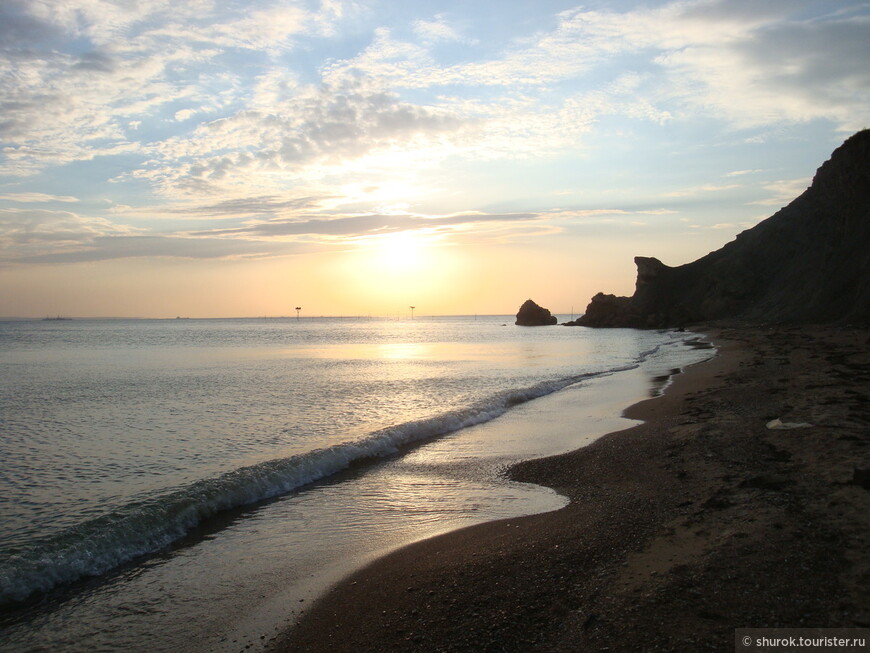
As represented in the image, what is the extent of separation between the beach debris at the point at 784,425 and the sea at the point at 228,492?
152 inches

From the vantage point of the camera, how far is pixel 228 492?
9891 mm

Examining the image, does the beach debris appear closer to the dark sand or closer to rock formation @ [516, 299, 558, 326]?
the dark sand

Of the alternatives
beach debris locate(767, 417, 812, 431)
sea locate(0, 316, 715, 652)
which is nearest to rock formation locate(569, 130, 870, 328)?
sea locate(0, 316, 715, 652)

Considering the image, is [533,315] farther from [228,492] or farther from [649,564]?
[649,564]

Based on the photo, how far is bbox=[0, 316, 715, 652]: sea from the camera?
6.11 meters

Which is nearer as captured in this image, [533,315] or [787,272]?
[787,272]

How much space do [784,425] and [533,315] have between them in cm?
13798

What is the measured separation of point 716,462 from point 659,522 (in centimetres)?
316

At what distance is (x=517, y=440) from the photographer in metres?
14.4

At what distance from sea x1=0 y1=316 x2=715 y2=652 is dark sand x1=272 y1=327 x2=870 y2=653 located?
2.63ft

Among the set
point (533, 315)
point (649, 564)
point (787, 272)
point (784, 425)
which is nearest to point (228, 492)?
point (649, 564)

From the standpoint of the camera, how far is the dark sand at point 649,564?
15.2 ft

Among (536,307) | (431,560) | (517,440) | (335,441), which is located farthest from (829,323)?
(536,307)

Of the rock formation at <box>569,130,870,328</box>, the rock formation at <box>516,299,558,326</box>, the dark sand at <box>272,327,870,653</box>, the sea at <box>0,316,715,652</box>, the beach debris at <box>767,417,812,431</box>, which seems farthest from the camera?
the rock formation at <box>516,299,558,326</box>
